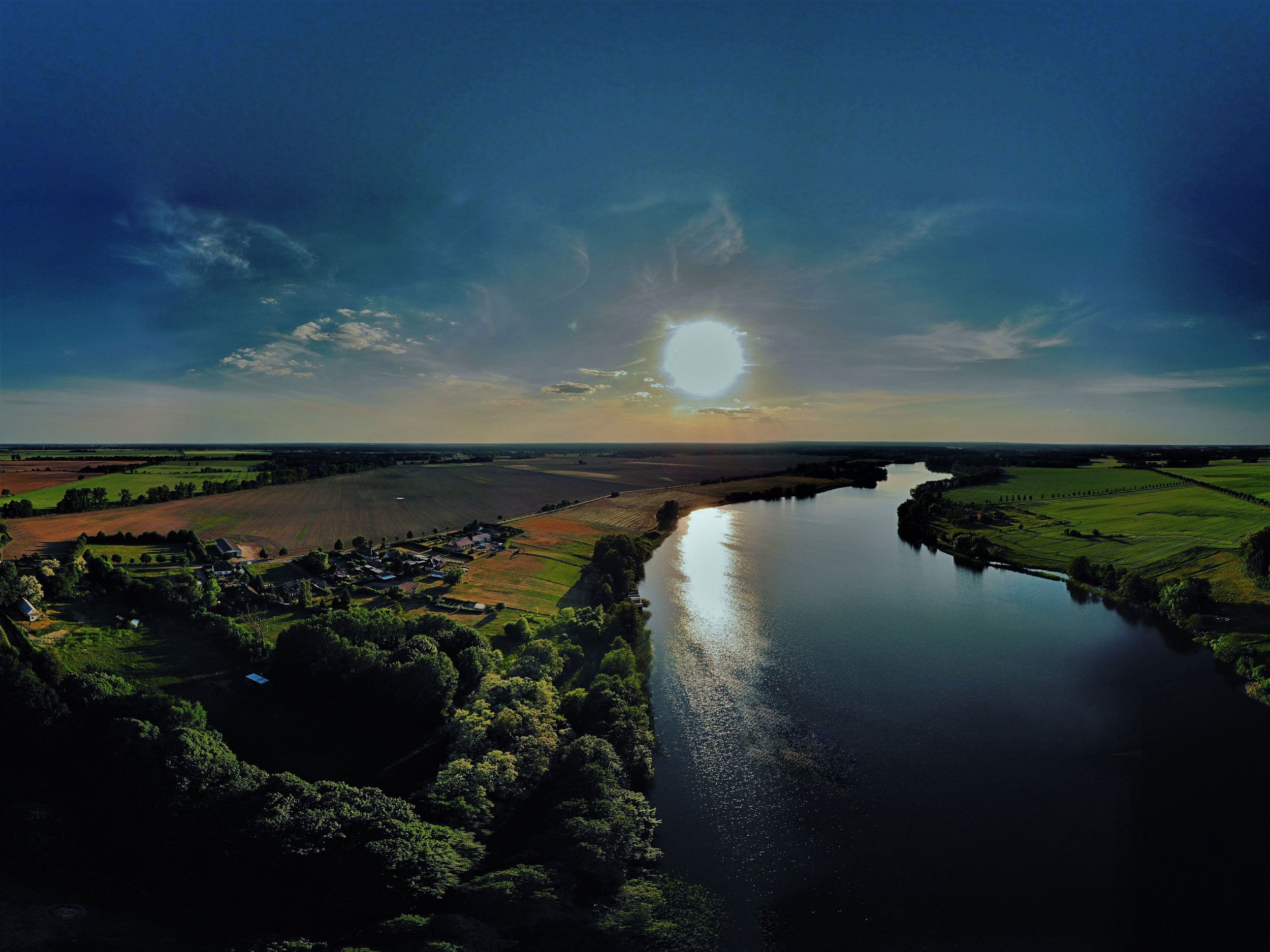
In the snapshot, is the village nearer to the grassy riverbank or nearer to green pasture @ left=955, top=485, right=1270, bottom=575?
the grassy riverbank

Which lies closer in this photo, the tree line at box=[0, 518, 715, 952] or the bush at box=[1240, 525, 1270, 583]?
the tree line at box=[0, 518, 715, 952]

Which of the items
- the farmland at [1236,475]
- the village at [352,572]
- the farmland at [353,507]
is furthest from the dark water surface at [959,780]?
the farmland at [1236,475]

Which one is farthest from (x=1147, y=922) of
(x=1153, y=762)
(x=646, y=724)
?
(x=646, y=724)

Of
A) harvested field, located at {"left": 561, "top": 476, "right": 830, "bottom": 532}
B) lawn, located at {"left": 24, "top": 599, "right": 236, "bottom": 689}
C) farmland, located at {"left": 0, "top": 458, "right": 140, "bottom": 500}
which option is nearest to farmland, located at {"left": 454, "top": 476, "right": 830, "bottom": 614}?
harvested field, located at {"left": 561, "top": 476, "right": 830, "bottom": 532}

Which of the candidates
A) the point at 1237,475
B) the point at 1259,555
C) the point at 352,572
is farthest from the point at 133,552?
the point at 1237,475

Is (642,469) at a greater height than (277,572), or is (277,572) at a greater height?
(642,469)

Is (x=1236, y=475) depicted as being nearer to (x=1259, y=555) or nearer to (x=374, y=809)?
(x=1259, y=555)

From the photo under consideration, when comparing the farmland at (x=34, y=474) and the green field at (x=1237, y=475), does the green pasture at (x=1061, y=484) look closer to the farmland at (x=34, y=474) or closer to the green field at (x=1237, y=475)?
the green field at (x=1237, y=475)
